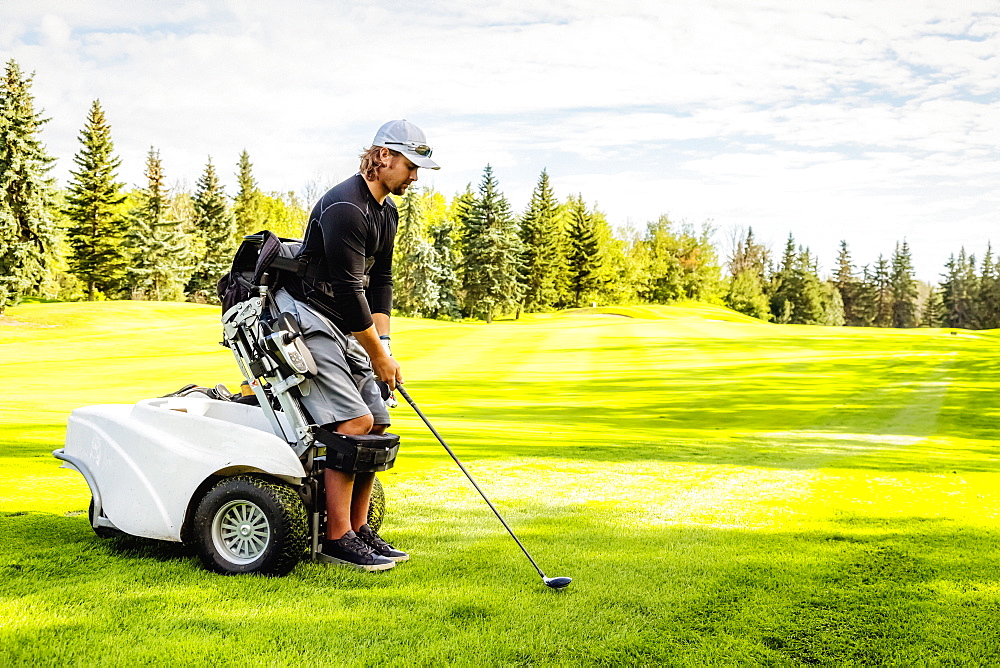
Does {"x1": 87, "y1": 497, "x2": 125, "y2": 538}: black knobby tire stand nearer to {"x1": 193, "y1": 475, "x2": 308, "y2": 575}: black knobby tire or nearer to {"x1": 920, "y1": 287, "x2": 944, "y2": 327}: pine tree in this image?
{"x1": 193, "y1": 475, "x2": 308, "y2": 575}: black knobby tire

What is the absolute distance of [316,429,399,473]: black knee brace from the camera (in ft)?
13.4

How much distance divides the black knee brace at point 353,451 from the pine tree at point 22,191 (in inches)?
1793

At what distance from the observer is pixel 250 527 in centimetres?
405

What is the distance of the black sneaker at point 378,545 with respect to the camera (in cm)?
434

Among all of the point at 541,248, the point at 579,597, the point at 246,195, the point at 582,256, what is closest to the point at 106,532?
the point at 579,597

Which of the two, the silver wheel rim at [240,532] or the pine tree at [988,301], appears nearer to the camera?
the silver wheel rim at [240,532]

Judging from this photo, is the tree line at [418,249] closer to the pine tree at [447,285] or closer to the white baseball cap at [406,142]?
the pine tree at [447,285]

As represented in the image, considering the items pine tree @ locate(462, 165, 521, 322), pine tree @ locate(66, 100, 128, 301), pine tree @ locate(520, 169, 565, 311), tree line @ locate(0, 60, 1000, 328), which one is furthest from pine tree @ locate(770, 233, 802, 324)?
pine tree @ locate(66, 100, 128, 301)

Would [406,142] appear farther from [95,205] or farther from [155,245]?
[95,205]

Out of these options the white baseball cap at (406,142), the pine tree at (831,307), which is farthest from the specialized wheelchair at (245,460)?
the pine tree at (831,307)

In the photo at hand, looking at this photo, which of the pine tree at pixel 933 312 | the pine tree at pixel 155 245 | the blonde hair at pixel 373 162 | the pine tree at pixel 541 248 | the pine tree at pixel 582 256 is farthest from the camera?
the pine tree at pixel 933 312

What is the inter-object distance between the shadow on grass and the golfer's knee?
68 cm

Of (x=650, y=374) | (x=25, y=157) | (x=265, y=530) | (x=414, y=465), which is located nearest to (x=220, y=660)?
(x=265, y=530)

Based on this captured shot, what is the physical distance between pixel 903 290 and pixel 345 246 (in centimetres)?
11512
